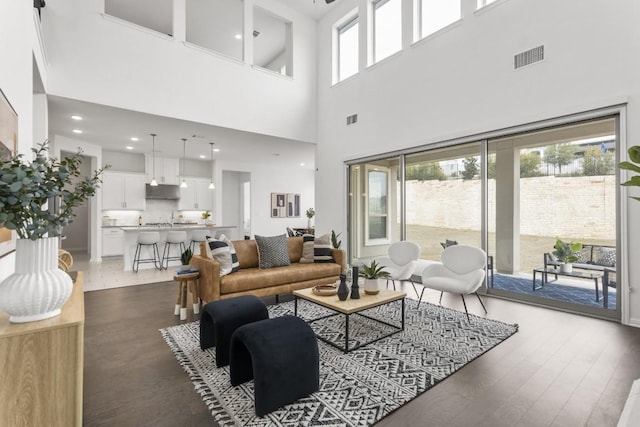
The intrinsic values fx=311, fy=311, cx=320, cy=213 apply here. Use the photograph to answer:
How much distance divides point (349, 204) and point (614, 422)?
18.1 feet

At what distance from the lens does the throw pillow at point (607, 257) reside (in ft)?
11.9

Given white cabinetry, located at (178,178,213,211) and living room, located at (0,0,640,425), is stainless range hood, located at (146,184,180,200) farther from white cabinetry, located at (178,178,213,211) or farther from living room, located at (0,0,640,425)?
living room, located at (0,0,640,425)

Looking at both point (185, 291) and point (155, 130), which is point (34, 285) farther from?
point (155, 130)

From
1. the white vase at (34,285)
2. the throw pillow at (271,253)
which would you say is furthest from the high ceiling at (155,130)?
the white vase at (34,285)

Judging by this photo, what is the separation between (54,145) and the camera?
6.96 meters

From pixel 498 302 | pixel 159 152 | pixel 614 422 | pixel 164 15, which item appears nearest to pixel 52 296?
pixel 614 422

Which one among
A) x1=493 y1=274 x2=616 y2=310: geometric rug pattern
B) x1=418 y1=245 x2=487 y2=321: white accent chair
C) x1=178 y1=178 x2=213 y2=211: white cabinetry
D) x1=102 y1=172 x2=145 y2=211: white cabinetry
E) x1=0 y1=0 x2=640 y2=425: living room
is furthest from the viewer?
x1=178 y1=178 x2=213 y2=211: white cabinetry

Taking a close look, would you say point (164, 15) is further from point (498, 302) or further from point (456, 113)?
point (498, 302)

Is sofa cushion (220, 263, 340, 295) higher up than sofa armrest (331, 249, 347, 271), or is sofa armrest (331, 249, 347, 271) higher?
sofa armrest (331, 249, 347, 271)

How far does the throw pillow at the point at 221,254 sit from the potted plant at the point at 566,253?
4.25 meters

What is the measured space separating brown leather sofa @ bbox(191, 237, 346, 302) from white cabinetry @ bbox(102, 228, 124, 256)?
18.7 feet

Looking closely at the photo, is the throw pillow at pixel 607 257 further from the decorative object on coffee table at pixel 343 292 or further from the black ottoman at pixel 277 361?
the black ottoman at pixel 277 361

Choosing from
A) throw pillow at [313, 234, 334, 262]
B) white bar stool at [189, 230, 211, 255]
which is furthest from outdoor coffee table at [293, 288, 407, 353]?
white bar stool at [189, 230, 211, 255]

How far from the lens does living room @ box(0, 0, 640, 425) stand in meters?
3.42
